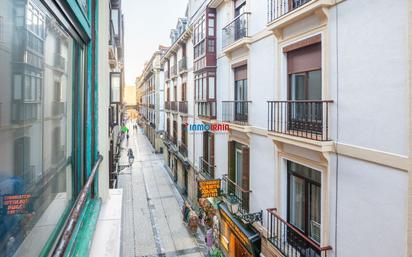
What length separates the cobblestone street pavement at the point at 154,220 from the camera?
1135cm

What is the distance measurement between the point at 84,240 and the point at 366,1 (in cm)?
496

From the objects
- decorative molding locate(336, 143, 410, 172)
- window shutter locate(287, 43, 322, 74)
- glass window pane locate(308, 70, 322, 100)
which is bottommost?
decorative molding locate(336, 143, 410, 172)

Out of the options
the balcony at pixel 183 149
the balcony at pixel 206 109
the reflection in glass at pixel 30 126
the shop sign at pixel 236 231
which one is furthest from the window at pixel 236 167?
the reflection in glass at pixel 30 126

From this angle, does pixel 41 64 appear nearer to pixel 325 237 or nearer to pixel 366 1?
pixel 366 1

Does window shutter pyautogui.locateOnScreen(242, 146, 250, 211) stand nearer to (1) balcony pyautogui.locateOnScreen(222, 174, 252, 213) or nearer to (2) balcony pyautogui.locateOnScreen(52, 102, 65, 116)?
(1) balcony pyautogui.locateOnScreen(222, 174, 252, 213)

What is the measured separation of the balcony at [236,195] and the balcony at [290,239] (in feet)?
4.68

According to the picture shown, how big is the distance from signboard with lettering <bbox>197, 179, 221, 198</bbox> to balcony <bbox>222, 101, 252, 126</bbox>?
2314mm

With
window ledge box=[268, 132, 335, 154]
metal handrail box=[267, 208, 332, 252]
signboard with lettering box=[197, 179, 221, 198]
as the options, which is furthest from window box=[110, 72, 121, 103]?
signboard with lettering box=[197, 179, 221, 198]

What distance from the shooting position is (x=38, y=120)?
144cm

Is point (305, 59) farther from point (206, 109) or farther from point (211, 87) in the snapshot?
point (206, 109)

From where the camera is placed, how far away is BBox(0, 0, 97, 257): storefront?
104 cm

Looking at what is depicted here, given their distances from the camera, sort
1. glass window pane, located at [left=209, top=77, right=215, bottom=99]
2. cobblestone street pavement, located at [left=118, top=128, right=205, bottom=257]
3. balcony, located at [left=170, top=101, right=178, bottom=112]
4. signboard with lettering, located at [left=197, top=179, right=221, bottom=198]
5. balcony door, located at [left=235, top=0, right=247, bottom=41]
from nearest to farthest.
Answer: balcony door, located at [left=235, top=0, right=247, bottom=41] → signboard with lettering, located at [left=197, top=179, right=221, bottom=198] → cobblestone street pavement, located at [left=118, top=128, right=205, bottom=257] → glass window pane, located at [left=209, top=77, right=215, bottom=99] → balcony, located at [left=170, top=101, right=178, bottom=112]

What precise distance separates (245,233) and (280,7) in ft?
19.4

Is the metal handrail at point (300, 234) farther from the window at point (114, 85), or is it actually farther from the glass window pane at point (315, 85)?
the window at point (114, 85)
